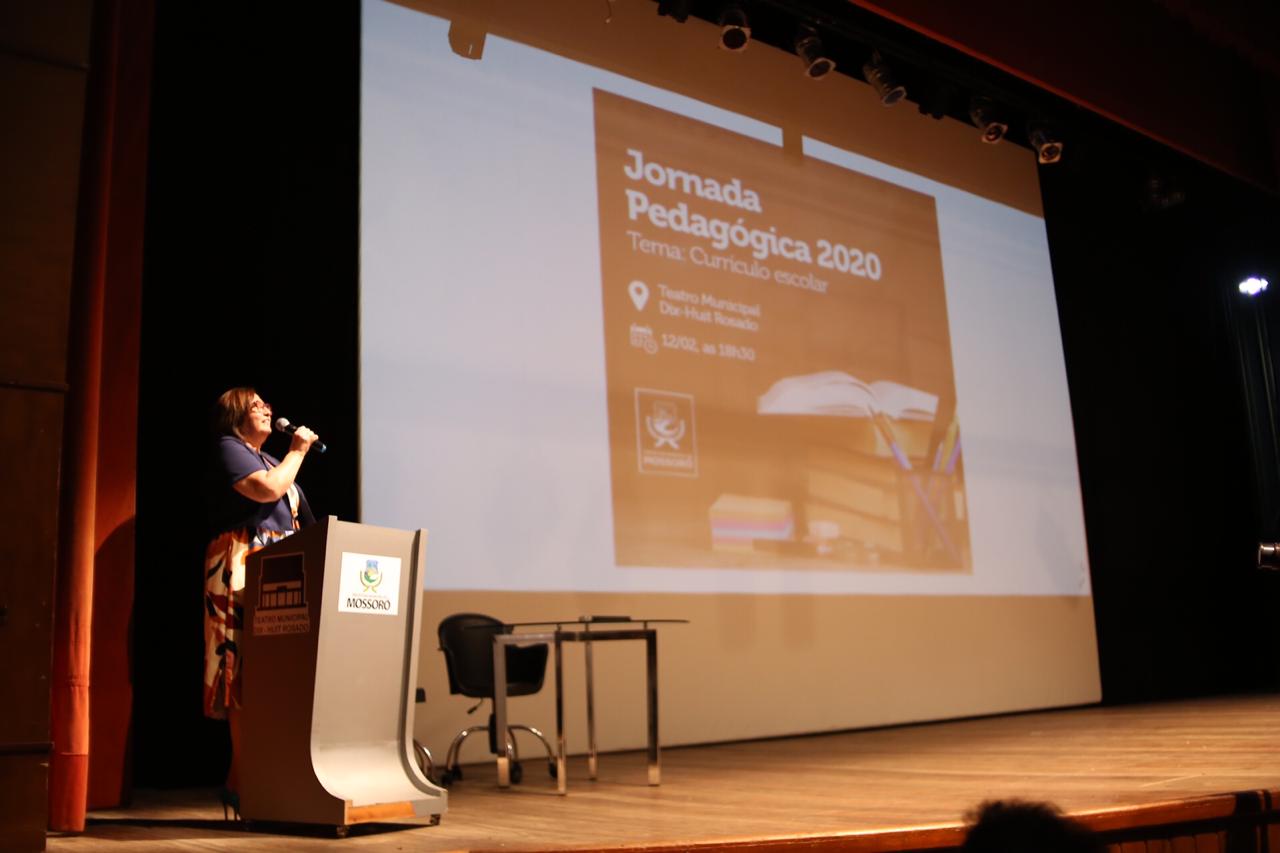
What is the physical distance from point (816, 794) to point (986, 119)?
4178mm

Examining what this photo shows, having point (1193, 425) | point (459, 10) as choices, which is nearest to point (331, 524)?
point (459, 10)

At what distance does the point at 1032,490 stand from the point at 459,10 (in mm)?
4087

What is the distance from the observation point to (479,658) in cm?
407

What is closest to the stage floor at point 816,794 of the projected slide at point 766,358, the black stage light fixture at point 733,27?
the projected slide at point 766,358

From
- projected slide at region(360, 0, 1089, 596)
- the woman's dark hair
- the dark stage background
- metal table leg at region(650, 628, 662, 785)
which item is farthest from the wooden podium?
projected slide at region(360, 0, 1089, 596)

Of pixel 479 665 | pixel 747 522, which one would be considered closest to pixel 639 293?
pixel 747 522

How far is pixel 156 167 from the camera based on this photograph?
3986mm

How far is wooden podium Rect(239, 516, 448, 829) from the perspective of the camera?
2.51m

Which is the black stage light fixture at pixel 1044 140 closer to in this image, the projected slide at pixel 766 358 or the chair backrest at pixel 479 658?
the projected slide at pixel 766 358

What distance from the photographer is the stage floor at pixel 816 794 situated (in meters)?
2.31

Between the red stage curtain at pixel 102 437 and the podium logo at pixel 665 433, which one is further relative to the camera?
the podium logo at pixel 665 433

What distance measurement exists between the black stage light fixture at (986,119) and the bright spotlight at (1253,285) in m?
3.43

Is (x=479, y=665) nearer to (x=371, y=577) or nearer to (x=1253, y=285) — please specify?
(x=371, y=577)

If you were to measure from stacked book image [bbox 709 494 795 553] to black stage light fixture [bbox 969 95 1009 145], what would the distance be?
7.64ft
